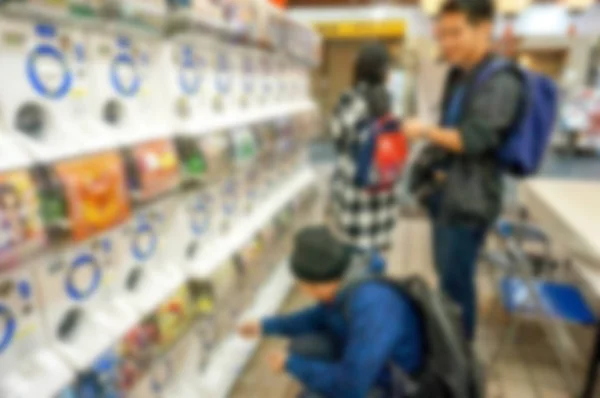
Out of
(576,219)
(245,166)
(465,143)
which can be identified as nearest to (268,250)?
(245,166)

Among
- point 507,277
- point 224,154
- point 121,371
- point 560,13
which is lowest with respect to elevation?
point 507,277

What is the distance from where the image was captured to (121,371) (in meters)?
1.12

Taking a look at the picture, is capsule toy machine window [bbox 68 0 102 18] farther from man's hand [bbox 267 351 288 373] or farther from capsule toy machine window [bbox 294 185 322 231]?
capsule toy machine window [bbox 294 185 322 231]

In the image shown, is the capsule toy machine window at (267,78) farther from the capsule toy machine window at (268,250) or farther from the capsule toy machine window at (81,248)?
the capsule toy machine window at (81,248)

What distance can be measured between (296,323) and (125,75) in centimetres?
106

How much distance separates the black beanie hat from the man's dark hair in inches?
38.1

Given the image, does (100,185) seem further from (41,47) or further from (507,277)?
(507,277)

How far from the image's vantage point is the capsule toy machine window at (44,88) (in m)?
0.81

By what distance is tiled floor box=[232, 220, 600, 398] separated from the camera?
199cm

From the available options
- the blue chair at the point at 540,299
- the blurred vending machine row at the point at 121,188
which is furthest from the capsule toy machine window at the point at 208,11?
the blue chair at the point at 540,299

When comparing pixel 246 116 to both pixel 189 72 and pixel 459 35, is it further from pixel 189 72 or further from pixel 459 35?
pixel 459 35

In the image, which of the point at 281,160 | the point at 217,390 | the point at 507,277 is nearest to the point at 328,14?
the point at 281,160

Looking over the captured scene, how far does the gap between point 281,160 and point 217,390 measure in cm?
145

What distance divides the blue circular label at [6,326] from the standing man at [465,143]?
1.45 meters
